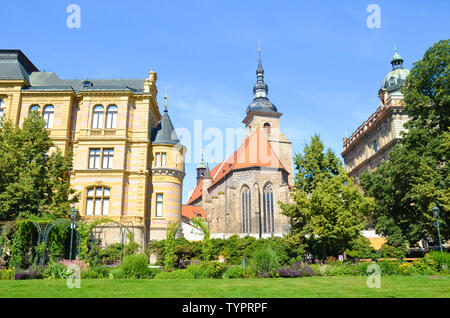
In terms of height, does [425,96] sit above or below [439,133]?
above

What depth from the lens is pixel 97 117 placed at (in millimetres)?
30594

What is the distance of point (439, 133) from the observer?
27.6 m

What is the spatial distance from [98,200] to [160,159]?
6487 millimetres

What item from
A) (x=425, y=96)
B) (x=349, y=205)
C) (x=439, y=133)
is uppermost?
(x=425, y=96)

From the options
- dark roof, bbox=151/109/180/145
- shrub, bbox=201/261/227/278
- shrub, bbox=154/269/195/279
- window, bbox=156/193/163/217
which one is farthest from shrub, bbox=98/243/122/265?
shrub, bbox=201/261/227/278

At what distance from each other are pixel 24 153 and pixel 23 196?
3385 mm

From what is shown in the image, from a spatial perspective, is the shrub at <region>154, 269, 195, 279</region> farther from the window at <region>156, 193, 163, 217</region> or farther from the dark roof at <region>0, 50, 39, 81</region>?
the dark roof at <region>0, 50, 39, 81</region>

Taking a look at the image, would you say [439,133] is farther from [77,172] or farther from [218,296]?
[77,172]

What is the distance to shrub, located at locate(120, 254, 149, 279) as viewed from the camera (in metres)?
16.5

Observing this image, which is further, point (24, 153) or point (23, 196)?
point (24, 153)

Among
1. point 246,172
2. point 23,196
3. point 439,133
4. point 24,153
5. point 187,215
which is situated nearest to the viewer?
point 23,196

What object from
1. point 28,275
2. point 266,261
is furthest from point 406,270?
point 28,275
